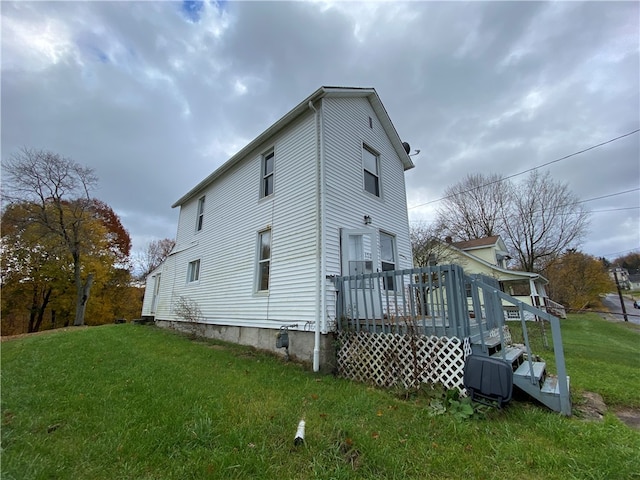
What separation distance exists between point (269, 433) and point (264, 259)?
5.15m

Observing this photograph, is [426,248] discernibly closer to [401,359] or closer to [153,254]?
[401,359]

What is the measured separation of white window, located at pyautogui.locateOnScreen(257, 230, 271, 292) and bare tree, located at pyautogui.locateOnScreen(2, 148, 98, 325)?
15.3 meters

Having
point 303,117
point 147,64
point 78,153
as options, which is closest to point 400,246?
point 303,117

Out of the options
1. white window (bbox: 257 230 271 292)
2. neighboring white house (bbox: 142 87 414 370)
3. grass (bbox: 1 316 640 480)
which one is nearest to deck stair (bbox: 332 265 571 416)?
grass (bbox: 1 316 640 480)

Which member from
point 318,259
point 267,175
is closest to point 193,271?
point 267,175

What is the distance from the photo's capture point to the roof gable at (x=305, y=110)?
700 centimetres

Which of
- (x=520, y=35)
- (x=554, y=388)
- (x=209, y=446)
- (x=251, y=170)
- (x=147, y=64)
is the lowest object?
(x=209, y=446)

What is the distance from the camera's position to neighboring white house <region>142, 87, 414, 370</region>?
20.4 ft

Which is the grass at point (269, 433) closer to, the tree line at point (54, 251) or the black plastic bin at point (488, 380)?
the black plastic bin at point (488, 380)

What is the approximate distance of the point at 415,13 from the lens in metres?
8.75

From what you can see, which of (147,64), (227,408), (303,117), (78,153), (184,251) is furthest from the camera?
(78,153)

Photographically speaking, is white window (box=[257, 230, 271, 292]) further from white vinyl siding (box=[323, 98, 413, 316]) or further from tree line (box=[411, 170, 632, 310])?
tree line (box=[411, 170, 632, 310])

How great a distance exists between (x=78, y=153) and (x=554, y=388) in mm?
22610

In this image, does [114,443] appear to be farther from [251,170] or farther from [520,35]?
[520,35]
